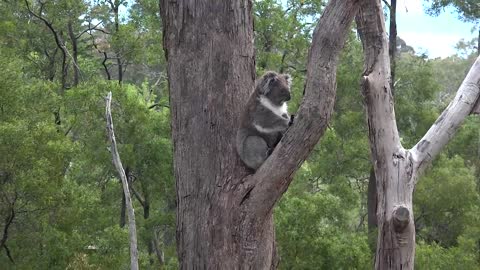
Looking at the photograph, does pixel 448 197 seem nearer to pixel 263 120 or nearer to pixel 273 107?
pixel 273 107

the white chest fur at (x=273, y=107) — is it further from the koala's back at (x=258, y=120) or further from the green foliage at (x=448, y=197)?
the green foliage at (x=448, y=197)

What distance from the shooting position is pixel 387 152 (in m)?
5.39

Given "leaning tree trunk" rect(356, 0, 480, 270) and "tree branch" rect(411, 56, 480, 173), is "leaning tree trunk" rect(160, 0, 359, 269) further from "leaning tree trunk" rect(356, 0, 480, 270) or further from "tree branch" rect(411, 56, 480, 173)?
"tree branch" rect(411, 56, 480, 173)

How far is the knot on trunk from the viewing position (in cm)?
516

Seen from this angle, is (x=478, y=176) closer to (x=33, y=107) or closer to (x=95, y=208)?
→ (x=95, y=208)

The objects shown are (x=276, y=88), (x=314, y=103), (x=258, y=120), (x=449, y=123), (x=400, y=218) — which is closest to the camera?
(x=314, y=103)

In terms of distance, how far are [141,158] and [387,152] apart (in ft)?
27.7

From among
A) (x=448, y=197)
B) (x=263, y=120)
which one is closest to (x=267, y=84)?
(x=263, y=120)

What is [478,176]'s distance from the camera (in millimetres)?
17750

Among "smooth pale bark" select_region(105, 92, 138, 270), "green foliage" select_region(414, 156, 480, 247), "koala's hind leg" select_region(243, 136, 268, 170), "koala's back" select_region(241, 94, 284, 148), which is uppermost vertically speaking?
"koala's back" select_region(241, 94, 284, 148)

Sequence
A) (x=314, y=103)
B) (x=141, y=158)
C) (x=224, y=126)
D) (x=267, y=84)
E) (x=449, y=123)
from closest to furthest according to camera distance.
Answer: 1. (x=314, y=103)
2. (x=224, y=126)
3. (x=267, y=84)
4. (x=449, y=123)
5. (x=141, y=158)

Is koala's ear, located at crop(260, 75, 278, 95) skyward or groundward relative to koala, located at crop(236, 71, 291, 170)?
skyward

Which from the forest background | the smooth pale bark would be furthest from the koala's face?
the forest background

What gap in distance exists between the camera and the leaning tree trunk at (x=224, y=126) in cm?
371
